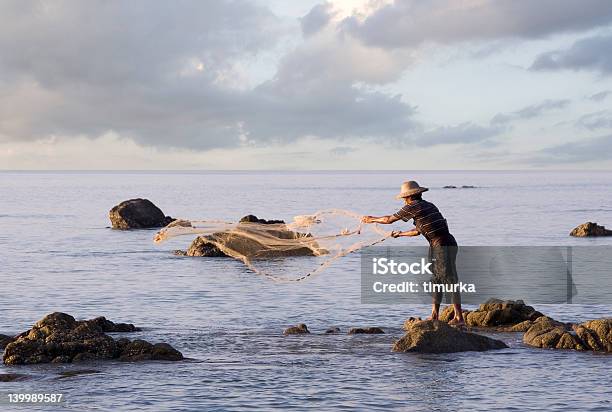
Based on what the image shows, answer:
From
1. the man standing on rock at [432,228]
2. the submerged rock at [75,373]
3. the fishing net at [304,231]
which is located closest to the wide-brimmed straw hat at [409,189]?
the man standing on rock at [432,228]

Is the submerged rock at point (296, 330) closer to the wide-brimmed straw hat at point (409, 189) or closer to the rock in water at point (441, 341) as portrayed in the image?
the rock in water at point (441, 341)

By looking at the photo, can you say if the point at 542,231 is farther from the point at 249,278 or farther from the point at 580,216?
the point at 249,278

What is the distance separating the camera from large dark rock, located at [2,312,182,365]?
60.4ft

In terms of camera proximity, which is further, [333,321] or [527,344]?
[333,321]

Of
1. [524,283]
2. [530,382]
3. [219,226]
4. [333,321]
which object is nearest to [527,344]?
[530,382]

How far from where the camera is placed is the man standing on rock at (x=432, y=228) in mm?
21125

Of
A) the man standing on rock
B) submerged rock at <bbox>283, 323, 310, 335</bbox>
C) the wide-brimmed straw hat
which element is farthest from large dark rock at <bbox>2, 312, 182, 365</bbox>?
the wide-brimmed straw hat

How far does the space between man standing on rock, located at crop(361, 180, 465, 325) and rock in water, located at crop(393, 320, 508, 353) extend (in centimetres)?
185

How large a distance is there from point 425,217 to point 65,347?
810 cm

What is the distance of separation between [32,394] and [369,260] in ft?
86.1

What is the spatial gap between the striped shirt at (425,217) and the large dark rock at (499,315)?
2.46m

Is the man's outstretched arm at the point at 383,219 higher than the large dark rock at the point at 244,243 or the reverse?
higher

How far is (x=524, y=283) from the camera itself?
3272 centimetres

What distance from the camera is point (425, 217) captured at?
21.2m
